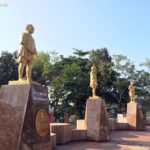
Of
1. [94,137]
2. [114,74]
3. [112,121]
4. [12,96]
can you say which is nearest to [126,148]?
[94,137]

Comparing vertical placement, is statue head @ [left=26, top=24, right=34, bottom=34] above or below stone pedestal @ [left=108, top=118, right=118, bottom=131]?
above

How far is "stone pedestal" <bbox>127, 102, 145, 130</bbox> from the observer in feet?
62.6

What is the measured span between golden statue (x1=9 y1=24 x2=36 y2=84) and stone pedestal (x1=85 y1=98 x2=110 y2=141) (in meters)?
5.93

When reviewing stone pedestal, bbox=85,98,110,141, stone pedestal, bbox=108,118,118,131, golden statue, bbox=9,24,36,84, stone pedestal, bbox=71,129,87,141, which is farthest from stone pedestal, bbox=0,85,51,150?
stone pedestal, bbox=108,118,118,131

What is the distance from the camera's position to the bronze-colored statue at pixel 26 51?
7.59 m

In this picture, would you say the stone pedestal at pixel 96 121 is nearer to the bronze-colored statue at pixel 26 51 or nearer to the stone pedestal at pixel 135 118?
the bronze-colored statue at pixel 26 51

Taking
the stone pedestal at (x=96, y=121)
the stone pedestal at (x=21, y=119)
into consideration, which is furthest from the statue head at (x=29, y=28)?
the stone pedestal at (x=96, y=121)

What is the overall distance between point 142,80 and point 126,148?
20373 mm

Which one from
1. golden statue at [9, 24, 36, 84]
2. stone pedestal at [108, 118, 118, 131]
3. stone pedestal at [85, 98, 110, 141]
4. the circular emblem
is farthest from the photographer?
Answer: stone pedestal at [108, 118, 118, 131]

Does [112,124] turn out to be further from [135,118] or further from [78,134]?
[78,134]

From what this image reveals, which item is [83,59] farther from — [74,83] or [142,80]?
[142,80]

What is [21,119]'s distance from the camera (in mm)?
6945

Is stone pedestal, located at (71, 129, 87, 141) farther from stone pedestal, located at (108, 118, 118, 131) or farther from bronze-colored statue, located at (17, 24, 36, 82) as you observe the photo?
bronze-colored statue, located at (17, 24, 36, 82)

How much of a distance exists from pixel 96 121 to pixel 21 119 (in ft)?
21.0
